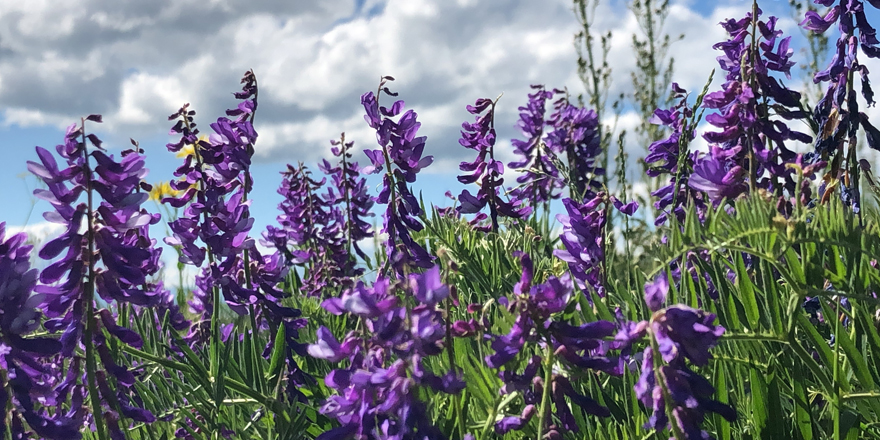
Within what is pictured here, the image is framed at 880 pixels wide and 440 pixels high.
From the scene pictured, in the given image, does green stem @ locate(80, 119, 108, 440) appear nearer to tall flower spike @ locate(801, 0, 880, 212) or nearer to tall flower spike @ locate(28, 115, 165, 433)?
tall flower spike @ locate(28, 115, 165, 433)

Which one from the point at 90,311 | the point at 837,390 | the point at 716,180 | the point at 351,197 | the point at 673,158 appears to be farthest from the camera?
the point at 351,197

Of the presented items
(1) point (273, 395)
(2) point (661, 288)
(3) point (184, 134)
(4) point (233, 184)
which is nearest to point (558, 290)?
(2) point (661, 288)

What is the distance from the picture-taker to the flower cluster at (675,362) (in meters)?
1.07

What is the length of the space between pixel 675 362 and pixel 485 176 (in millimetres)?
1758

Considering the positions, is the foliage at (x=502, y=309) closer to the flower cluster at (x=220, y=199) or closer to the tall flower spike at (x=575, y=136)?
the flower cluster at (x=220, y=199)

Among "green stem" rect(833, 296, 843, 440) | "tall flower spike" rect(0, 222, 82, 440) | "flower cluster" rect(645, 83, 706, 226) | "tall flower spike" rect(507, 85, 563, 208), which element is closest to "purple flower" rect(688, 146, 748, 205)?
"flower cluster" rect(645, 83, 706, 226)

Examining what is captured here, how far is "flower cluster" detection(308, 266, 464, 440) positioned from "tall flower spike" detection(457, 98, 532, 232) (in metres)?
1.70

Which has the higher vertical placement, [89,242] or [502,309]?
[89,242]

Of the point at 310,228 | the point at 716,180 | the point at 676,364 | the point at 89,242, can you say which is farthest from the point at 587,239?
the point at 310,228

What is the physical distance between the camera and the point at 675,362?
115 cm

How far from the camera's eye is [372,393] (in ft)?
3.84

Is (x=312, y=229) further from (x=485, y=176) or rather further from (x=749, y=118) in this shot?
(x=749, y=118)

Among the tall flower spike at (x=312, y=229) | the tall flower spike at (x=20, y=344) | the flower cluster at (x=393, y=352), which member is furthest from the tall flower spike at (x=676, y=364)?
the tall flower spike at (x=312, y=229)

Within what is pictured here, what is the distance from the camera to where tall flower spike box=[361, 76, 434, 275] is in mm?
2326
